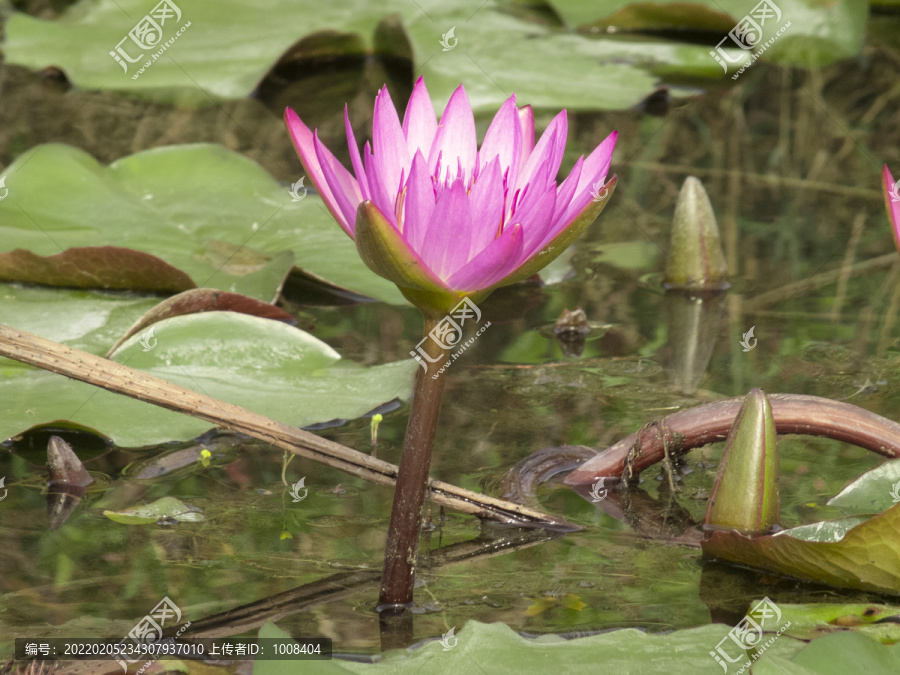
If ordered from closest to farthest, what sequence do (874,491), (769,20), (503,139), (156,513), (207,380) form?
1. (503,139)
2. (874,491)
3. (156,513)
4. (207,380)
5. (769,20)

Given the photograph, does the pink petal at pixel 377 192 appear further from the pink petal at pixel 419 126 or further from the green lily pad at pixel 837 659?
the green lily pad at pixel 837 659

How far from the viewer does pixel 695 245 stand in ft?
7.38

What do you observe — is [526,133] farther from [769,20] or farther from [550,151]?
[769,20]

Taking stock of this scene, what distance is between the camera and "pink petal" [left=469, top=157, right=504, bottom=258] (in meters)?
0.94

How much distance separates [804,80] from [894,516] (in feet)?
12.4

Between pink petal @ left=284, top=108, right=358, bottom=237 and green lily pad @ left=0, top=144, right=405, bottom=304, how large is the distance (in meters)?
0.97

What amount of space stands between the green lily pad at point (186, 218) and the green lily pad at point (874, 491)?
118cm

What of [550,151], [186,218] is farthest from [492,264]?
[186,218]

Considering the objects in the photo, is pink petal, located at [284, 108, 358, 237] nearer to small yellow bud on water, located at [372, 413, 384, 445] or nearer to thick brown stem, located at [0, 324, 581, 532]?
thick brown stem, located at [0, 324, 581, 532]

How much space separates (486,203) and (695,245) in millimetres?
1437

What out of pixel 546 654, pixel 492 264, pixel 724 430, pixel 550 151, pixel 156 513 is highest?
pixel 550 151

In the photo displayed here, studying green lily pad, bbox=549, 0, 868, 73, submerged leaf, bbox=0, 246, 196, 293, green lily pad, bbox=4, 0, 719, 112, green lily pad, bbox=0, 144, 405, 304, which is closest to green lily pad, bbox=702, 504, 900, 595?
green lily pad, bbox=0, 144, 405, 304

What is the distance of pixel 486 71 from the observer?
3.69 m

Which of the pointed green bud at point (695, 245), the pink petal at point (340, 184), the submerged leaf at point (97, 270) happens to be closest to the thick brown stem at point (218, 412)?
the pink petal at point (340, 184)
